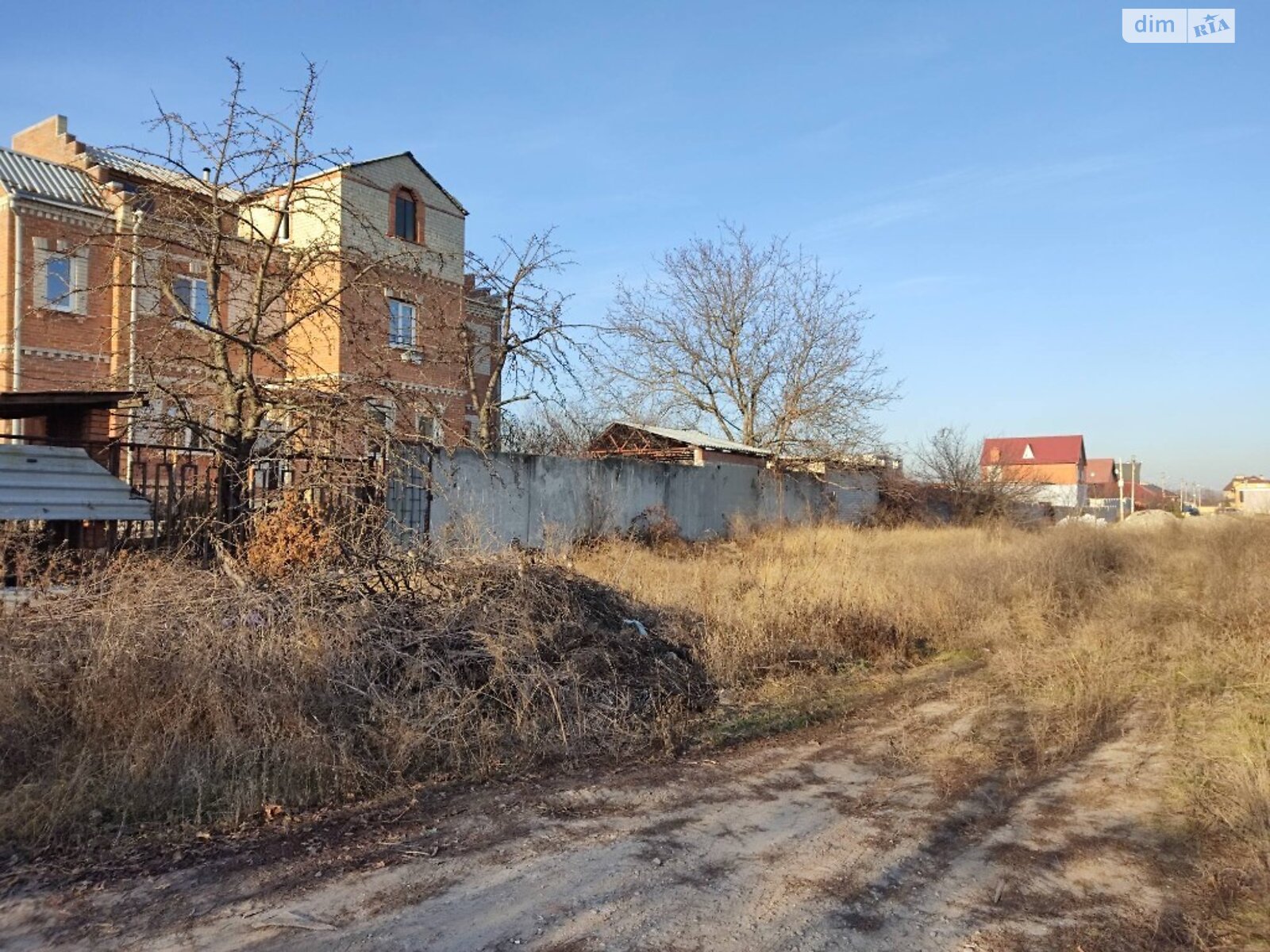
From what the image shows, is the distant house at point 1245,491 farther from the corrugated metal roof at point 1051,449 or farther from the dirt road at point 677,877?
the dirt road at point 677,877

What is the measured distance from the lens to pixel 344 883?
3.35 meters

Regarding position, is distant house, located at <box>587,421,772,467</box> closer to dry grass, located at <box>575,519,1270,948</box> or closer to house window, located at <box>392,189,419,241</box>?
dry grass, located at <box>575,519,1270,948</box>

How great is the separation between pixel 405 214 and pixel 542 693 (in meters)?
22.5

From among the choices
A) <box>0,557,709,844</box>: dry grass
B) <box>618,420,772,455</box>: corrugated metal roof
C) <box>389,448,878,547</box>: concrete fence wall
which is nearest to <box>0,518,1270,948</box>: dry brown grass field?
<box>0,557,709,844</box>: dry grass

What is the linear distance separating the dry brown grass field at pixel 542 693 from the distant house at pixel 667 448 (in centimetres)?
1233

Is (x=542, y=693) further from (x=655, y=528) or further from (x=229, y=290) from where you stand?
(x=655, y=528)

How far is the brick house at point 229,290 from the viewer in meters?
8.04

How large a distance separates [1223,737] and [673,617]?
4.32m

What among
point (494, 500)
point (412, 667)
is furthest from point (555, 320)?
point (412, 667)

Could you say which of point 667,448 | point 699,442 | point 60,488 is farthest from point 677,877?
point 699,442

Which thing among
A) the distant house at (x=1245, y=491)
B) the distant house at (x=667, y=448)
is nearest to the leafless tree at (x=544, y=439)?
the distant house at (x=667, y=448)

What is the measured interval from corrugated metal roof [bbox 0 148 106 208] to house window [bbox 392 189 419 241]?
777cm

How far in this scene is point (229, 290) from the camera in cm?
852

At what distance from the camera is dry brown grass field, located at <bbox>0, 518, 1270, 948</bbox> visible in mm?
4102
